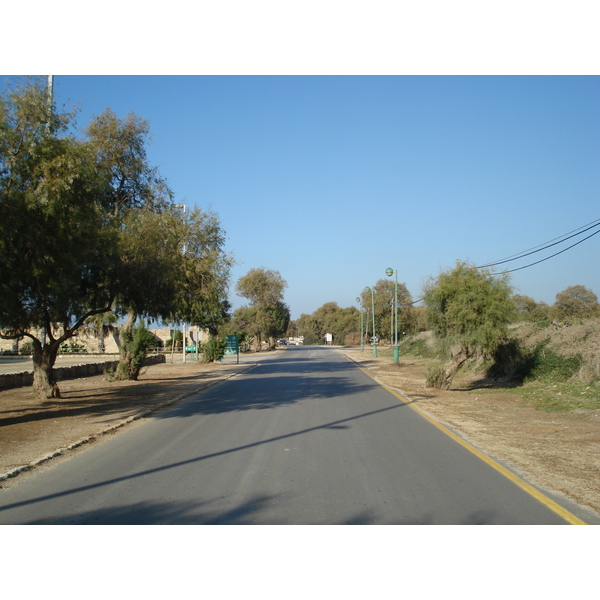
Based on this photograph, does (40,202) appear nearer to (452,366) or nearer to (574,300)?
(452,366)

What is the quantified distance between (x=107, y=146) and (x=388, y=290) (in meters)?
77.7

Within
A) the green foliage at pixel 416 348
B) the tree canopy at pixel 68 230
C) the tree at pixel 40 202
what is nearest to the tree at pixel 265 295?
the green foliage at pixel 416 348

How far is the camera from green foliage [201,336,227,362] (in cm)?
4194

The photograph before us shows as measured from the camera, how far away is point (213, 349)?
138 feet

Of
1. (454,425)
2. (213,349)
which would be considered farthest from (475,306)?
(213,349)

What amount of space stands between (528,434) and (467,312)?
8.34 m

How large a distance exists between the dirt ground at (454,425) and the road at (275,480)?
654mm

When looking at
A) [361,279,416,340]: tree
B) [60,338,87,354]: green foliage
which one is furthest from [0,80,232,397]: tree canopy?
[361,279,416,340]: tree

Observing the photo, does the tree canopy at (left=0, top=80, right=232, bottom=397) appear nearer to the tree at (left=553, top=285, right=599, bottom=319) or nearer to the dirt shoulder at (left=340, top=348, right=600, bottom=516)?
the dirt shoulder at (left=340, top=348, right=600, bottom=516)

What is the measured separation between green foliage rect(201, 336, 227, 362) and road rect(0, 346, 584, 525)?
28651 millimetres

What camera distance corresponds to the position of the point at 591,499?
6871mm

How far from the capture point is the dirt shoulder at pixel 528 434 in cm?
790

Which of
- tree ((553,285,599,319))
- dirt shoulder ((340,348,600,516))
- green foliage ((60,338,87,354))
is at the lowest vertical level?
dirt shoulder ((340,348,600,516))

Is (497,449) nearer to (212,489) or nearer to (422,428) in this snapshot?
(422,428)
